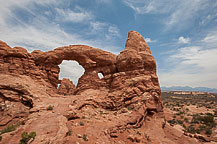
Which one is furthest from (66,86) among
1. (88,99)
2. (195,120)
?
(195,120)

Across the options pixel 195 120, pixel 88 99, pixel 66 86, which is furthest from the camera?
pixel 66 86

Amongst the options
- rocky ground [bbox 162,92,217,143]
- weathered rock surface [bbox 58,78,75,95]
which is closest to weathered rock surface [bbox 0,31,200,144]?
rocky ground [bbox 162,92,217,143]

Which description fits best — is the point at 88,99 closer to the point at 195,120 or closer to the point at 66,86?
the point at 195,120

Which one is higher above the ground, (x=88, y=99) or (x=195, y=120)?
(x=88, y=99)

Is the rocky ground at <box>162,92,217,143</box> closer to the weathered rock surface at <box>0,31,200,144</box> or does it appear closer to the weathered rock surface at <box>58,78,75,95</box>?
the weathered rock surface at <box>0,31,200,144</box>

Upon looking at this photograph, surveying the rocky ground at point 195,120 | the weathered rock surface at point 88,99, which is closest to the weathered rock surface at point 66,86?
the weathered rock surface at point 88,99

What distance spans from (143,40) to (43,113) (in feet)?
52.6

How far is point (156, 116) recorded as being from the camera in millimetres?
14164

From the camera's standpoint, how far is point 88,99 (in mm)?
12594

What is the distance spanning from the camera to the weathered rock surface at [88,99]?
797 centimetres

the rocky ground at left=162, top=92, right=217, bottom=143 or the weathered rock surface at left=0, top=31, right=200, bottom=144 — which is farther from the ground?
the weathered rock surface at left=0, top=31, right=200, bottom=144

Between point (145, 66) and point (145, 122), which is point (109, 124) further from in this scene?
point (145, 66)

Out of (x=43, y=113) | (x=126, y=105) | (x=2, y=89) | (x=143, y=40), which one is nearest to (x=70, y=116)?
(x=43, y=113)

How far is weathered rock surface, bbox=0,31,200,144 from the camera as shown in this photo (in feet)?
26.2
